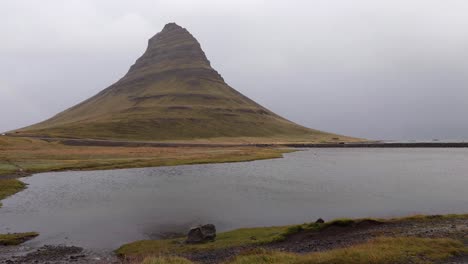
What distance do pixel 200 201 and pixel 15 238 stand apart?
25.5 meters

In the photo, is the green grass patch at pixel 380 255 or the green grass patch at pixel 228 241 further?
the green grass patch at pixel 228 241

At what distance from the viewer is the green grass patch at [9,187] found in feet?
205

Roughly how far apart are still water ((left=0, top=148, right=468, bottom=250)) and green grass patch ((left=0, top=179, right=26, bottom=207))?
179 cm

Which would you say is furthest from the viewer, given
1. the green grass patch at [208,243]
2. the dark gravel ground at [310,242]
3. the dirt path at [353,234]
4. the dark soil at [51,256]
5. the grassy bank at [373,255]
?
the green grass patch at [208,243]

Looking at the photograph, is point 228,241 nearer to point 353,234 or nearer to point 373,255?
point 353,234

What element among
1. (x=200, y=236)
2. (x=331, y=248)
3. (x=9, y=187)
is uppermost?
(x=331, y=248)

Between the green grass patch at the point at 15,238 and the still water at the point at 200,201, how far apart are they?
1125 millimetres

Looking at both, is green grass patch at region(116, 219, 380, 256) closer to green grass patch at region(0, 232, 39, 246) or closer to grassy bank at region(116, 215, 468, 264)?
grassy bank at region(116, 215, 468, 264)

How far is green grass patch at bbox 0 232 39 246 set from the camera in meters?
36.3

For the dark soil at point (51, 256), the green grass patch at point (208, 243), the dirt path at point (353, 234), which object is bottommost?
the dark soil at point (51, 256)

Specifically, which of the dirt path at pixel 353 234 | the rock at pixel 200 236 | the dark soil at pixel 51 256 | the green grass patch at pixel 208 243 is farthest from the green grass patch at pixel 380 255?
the dark soil at pixel 51 256

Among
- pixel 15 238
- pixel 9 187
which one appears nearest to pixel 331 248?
pixel 15 238

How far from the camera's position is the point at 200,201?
56.5m

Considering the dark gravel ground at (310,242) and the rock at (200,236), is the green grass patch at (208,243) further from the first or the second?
the dark gravel ground at (310,242)
